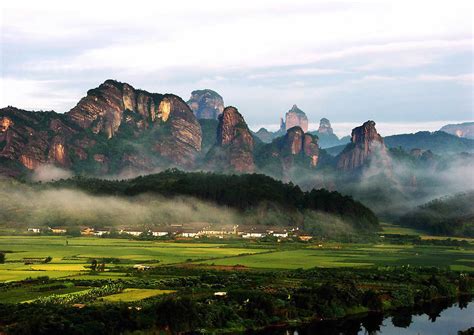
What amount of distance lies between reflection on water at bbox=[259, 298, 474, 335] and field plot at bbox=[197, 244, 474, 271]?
23677 mm

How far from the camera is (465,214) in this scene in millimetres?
177500

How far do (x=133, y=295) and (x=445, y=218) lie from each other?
122m

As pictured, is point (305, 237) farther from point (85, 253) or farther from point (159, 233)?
point (85, 253)

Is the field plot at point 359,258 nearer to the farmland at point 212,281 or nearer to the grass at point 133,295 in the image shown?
the farmland at point 212,281

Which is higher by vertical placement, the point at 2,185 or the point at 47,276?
the point at 2,185

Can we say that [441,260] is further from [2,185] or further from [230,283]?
[2,185]

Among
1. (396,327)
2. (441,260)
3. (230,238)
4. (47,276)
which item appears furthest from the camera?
(230,238)

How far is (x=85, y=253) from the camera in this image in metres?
108

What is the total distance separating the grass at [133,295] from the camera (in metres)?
65.4

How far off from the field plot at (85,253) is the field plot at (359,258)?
21.6ft

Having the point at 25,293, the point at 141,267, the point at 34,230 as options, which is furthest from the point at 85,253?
the point at 34,230

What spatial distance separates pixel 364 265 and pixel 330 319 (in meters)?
30.4

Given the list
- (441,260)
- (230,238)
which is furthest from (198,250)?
(441,260)

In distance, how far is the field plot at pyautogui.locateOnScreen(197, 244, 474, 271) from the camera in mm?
98312
